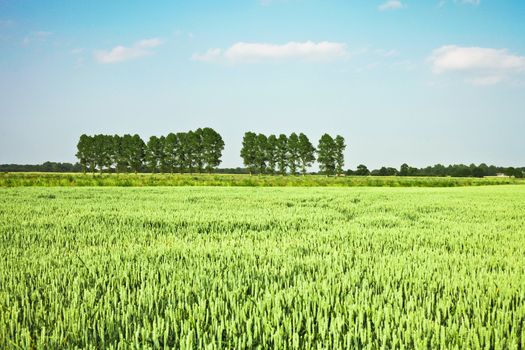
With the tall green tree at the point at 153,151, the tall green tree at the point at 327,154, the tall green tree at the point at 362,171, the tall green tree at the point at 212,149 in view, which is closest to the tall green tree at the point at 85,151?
the tall green tree at the point at 153,151

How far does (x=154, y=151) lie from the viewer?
373 ft

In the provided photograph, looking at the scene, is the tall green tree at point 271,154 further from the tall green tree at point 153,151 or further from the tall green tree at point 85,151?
the tall green tree at point 85,151

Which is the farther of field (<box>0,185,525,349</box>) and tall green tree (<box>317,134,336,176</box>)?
tall green tree (<box>317,134,336,176</box>)

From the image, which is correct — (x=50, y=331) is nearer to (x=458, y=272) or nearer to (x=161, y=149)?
(x=458, y=272)

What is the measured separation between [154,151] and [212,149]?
66.7 ft

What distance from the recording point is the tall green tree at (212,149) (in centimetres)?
10769

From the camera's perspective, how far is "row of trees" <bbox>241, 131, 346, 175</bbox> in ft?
346

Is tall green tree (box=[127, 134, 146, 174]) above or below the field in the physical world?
above

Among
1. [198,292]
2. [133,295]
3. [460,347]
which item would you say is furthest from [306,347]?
[133,295]

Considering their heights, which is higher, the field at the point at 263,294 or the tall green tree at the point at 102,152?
the tall green tree at the point at 102,152

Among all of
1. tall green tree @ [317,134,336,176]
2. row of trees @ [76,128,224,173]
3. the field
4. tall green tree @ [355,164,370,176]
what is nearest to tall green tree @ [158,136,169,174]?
row of trees @ [76,128,224,173]

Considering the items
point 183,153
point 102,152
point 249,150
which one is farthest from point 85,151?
point 249,150

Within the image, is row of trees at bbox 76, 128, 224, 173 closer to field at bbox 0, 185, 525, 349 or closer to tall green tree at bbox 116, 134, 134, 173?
tall green tree at bbox 116, 134, 134, 173

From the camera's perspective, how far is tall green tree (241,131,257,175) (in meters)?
106
